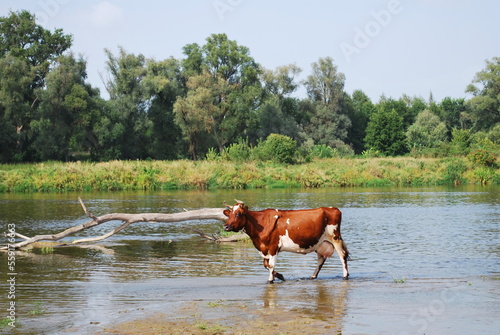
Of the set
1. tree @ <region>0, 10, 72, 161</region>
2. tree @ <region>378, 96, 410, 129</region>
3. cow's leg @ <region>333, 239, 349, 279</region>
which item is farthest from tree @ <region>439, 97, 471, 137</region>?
cow's leg @ <region>333, 239, 349, 279</region>

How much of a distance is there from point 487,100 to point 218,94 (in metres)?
38.7

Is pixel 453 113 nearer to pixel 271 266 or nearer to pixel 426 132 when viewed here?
pixel 426 132

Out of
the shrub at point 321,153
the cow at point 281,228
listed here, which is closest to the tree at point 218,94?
the shrub at point 321,153

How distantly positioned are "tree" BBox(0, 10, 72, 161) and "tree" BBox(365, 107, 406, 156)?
147 ft

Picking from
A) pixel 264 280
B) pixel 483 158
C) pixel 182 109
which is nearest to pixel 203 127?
pixel 182 109

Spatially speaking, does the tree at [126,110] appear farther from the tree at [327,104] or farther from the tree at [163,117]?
the tree at [327,104]

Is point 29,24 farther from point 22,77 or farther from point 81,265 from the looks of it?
point 81,265

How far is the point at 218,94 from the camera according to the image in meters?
87.6

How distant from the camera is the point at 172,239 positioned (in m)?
21.6

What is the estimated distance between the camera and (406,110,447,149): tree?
298 ft

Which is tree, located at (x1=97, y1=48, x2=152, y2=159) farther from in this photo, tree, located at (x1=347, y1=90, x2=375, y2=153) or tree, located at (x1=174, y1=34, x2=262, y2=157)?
tree, located at (x1=347, y1=90, x2=375, y2=153)

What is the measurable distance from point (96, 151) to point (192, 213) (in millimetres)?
62271

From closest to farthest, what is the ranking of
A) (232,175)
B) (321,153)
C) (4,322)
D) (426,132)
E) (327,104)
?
(4,322)
(232,175)
(321,153)
(426,132)
(327,104)

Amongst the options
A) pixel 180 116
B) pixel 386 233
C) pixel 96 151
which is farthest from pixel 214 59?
pixel 386 233
